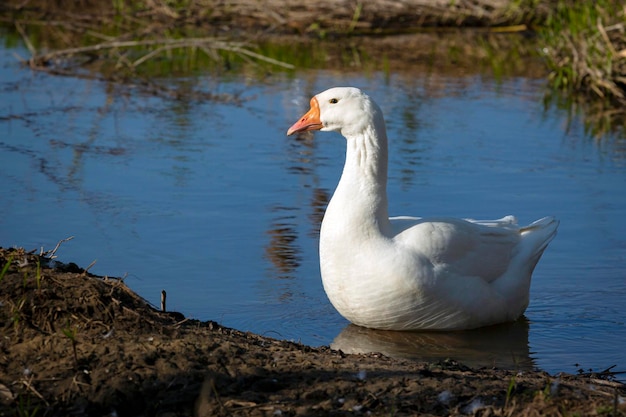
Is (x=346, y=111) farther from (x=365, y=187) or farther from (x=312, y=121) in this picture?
(x=365, y=187)

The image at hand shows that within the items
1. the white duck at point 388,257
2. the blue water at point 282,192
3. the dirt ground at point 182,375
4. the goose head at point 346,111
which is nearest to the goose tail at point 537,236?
the white duck at point 388,257

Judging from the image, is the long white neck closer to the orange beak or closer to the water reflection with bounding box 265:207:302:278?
the orange beak

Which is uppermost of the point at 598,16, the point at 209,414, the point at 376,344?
the point at 598,16

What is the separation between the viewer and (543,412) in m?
4.29

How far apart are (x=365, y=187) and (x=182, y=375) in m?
2.23

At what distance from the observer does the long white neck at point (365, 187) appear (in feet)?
20.7

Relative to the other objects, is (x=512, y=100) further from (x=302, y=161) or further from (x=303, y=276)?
(x=303, y=276)

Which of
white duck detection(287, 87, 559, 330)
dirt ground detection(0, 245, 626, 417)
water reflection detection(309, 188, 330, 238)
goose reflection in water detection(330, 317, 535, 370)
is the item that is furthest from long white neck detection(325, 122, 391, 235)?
water reflection detection(309, 188, 330, 238)

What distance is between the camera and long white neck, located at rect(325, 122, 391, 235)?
6.31 meters

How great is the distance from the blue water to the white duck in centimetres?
19

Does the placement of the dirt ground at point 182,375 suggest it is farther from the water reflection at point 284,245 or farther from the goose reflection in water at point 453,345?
the water reflection at point 284,245

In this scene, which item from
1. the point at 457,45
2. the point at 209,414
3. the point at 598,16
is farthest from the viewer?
the point at 457,45

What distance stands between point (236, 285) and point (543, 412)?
3.16 meters

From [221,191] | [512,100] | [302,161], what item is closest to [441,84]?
[512,100]
